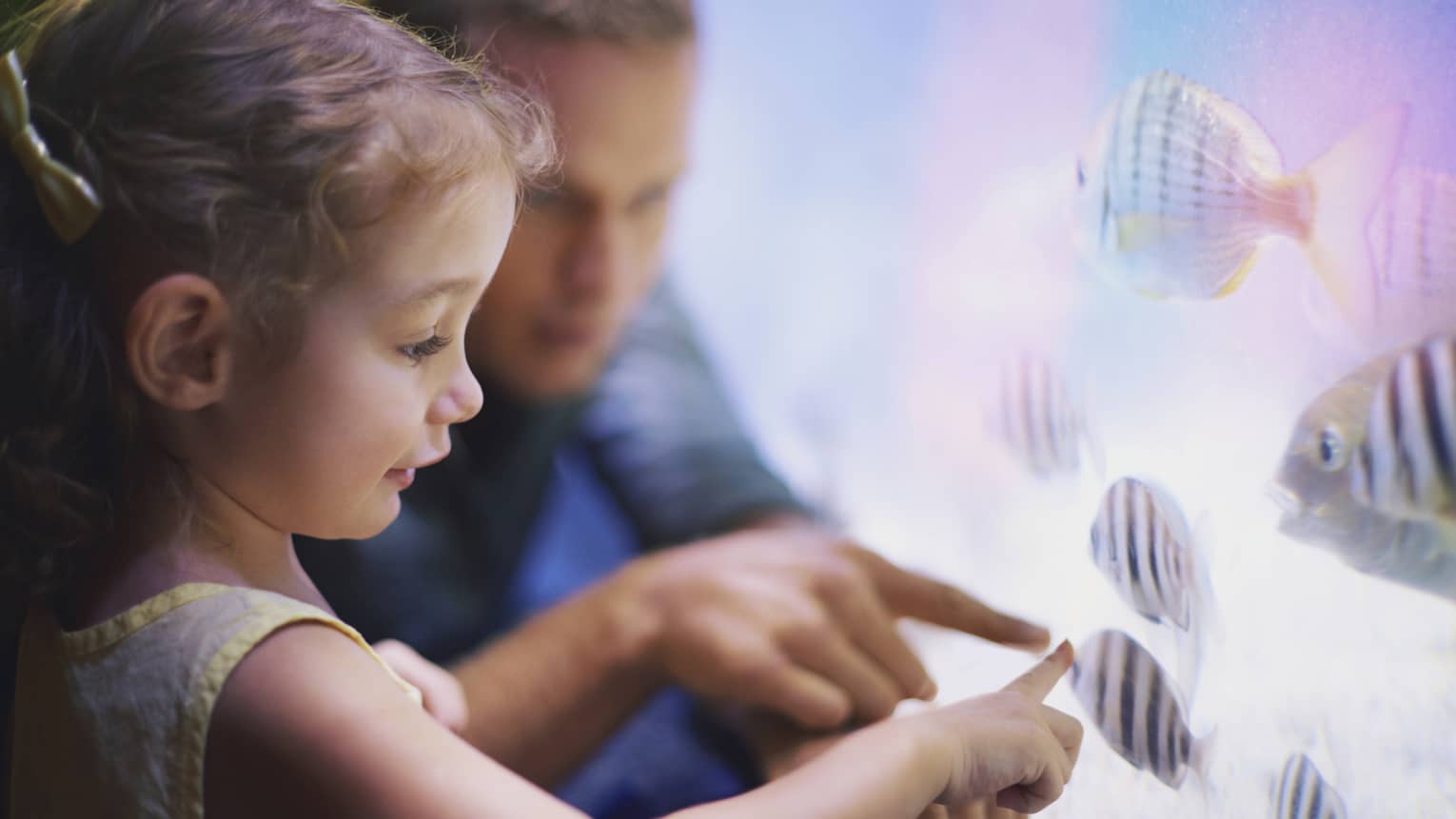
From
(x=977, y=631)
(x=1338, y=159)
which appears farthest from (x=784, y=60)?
(x=1338, y=159)

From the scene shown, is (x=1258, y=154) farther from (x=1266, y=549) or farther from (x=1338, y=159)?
(x=1266, y=549)

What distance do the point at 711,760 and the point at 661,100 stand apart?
654mm

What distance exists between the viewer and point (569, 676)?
1.14 m

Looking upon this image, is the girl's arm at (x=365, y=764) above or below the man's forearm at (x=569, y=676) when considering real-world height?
above

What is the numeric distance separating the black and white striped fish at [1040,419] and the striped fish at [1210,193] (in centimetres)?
13

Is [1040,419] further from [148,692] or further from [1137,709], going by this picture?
[148,692]

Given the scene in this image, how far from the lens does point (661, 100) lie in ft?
3.95

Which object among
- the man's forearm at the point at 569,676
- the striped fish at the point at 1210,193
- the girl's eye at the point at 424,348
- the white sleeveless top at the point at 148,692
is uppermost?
the striped fish at the point at 1210,193

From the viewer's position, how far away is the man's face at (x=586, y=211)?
110 cm

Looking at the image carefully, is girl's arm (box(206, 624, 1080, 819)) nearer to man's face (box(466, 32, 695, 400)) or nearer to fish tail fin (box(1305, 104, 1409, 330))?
fish tail fin (box(1305, 104, 1409, 330))

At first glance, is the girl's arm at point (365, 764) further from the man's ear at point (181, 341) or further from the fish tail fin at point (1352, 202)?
the fish tail fin at point (1352, 202)

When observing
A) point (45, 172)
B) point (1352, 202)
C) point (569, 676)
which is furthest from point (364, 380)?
point (569, 676)

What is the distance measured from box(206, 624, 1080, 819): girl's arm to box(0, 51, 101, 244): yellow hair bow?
0.73 feet

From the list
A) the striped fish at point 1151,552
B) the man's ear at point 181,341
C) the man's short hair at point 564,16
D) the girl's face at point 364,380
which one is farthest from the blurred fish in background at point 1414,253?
the man's short hair at point 564,16
